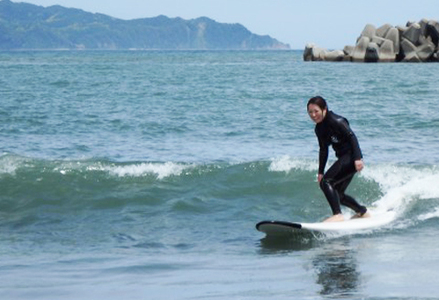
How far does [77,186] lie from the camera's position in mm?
14617

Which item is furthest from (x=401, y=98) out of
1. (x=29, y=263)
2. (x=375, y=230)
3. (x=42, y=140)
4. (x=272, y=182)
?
(x=29, y=263)

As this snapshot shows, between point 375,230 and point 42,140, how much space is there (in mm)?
11966

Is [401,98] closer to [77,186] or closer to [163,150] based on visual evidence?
[163,150]

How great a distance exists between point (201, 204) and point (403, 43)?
6029 centimetres

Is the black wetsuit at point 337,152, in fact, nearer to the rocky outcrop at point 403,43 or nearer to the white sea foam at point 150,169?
the white sea foam at point 150,169

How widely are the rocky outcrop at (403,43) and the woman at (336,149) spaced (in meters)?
60.1

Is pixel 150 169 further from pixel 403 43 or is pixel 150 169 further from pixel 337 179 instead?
pixel 403 43

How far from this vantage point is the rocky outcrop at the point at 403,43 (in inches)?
2756

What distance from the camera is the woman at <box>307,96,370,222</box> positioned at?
33.2ft

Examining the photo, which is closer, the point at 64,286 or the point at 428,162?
the point at 64,286

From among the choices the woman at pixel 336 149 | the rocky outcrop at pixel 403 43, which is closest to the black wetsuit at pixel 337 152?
the woman at pixel 336 149

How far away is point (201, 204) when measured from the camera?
1324 cm

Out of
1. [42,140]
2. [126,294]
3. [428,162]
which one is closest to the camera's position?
[126,294]

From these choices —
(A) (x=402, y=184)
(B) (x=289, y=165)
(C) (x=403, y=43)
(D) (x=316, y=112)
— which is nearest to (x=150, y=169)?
(B) (x=289, y=165)
